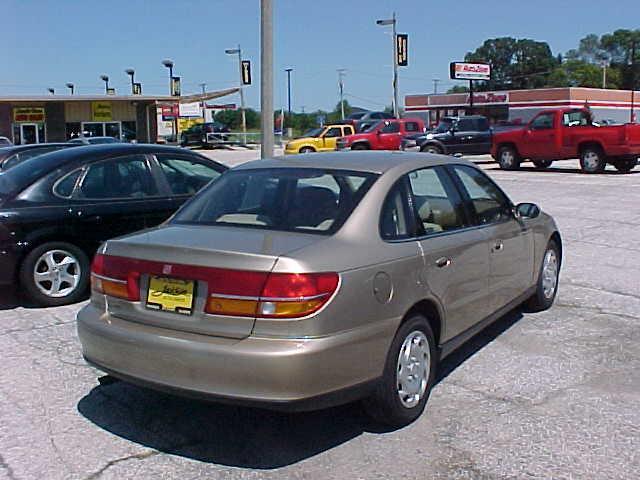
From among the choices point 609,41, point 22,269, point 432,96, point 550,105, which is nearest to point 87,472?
point 22,269

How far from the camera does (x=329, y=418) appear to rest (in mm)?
4398

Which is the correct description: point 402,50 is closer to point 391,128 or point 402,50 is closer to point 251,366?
point 391,128

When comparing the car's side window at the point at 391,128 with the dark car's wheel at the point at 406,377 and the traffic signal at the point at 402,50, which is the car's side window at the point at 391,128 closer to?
the traffic signal at the point at 402,50

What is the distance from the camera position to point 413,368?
4.27 meters

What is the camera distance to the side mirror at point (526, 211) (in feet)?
19.2

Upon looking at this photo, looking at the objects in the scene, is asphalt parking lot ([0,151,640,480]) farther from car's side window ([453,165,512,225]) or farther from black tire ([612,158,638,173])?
black tire ([612,158,638,173])

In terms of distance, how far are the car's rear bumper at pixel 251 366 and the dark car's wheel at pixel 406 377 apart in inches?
5.8

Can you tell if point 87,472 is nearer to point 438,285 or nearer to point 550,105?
point 438,285

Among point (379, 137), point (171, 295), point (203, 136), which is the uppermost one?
point (203, 136)

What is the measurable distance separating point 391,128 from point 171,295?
27.2 meters

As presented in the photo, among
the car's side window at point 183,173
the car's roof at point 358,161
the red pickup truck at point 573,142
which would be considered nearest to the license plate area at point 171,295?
the car's roof at point 358,161

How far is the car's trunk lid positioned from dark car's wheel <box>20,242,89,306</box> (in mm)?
2912

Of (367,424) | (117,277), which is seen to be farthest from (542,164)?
(117,277)

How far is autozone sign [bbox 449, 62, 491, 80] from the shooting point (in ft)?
143
